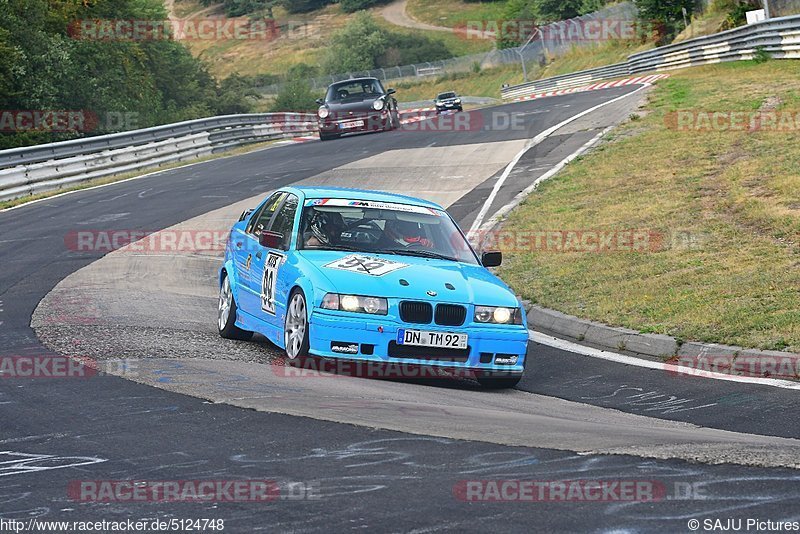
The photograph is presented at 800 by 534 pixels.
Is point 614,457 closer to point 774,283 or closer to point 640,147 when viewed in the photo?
point 774,283

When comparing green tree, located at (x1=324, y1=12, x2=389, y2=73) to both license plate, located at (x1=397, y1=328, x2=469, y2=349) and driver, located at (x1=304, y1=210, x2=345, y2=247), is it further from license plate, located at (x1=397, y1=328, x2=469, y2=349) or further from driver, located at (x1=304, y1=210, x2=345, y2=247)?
license plate, located at (x1=397, y1=328, x2=469, y2=349)

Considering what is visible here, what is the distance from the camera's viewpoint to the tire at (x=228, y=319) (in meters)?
11.0

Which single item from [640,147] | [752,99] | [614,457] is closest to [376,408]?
[614,457]

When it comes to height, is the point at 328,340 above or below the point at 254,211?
below

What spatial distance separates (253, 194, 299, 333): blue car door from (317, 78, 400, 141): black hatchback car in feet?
85.0

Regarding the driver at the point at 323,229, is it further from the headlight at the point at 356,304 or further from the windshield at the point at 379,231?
the headlight at the point at 356,304

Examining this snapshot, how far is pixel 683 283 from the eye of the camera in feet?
41.1

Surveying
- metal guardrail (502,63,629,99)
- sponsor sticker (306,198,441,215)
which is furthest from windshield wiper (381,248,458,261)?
metal guardrail (502,63,629,99)

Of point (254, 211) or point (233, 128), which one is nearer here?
point (254, 211)

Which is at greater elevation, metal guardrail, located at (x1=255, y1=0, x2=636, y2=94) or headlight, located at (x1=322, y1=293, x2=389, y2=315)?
metal guardrail, located at (x1=255, y1=0, x2=636, y2=94)

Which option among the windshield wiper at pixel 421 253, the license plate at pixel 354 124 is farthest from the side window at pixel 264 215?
the license plate at pixel 354 124

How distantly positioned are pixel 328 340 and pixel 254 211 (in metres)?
3.11

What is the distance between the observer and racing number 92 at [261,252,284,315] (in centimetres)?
1012

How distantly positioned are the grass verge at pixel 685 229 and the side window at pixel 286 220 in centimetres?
327
